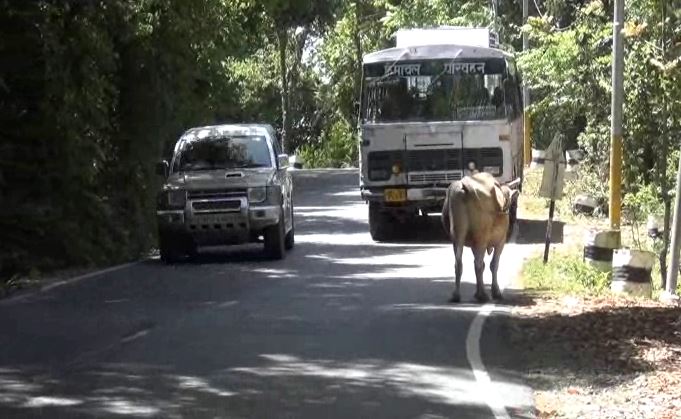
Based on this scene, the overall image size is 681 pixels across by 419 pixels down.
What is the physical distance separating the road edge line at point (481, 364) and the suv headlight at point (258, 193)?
6.55 m

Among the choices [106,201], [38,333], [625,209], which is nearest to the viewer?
[38,333]

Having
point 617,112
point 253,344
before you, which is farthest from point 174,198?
point 253,344

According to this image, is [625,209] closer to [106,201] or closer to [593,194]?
[593,194]

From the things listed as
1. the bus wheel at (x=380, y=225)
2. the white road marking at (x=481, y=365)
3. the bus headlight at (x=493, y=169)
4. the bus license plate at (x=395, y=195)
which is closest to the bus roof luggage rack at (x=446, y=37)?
the bus headlight at (x=493, y=169)

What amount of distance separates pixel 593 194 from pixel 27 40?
1466 centimetres

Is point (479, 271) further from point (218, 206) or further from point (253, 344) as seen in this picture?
point (218, 206)

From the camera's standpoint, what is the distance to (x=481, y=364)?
39.6 feet

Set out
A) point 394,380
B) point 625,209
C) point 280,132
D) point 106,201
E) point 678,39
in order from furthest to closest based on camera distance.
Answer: point 280,132 < point 625,209 < point 106,201 < point 678,39 < point 394,380

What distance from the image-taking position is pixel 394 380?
11219mm

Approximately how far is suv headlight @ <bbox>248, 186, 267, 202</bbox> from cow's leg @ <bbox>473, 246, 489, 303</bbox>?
19.6ft

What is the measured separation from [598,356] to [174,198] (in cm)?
1032

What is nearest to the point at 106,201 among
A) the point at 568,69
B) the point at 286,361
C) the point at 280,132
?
the point at 568,69

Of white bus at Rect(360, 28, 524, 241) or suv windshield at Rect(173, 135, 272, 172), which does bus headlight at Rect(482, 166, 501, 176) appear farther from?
suv windshield at Rect(173, 135, 272, 172)

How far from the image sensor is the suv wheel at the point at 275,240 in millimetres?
21922
